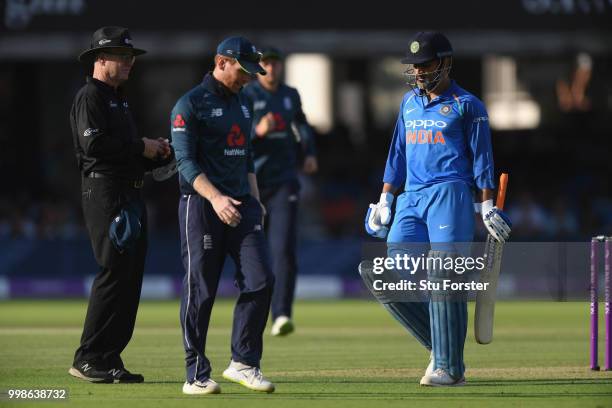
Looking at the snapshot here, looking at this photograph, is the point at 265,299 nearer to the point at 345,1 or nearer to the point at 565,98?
the point at 345,1

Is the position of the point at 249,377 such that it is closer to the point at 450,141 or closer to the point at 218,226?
Result: the point at 218,226

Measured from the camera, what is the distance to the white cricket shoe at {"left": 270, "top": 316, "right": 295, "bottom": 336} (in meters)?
11.7

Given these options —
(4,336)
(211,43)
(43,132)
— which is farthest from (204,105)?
(43,132)

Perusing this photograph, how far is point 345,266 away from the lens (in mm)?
18000

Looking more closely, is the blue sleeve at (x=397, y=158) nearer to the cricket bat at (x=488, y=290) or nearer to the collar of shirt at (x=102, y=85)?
the cricket bat at (x=488, y=290)

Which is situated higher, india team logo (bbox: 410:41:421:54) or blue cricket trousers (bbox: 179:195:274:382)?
india team logo (bbox: 410:41:421:54)

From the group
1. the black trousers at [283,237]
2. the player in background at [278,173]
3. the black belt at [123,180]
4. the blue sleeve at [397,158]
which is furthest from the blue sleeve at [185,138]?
the black trousers at [283,237]

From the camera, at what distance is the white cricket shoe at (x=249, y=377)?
25.9 ft

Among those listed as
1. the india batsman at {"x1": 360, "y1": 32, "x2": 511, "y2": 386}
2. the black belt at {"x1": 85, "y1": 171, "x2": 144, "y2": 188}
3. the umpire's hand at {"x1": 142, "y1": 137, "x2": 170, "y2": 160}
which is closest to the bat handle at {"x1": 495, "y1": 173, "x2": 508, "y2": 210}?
the india batsman at {"x1": 360, "y1": 32, "x2": 511, "y2": 386}

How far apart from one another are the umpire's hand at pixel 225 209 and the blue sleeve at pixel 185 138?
19 centimetres

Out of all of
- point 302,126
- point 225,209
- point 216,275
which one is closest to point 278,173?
point 302,126

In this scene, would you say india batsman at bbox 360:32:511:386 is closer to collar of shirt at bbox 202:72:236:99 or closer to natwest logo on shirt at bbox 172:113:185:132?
collar of shirt at bbox 202:72:236:99

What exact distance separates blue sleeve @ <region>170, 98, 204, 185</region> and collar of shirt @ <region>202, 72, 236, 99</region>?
0.15m

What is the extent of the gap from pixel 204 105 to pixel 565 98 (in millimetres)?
20293
